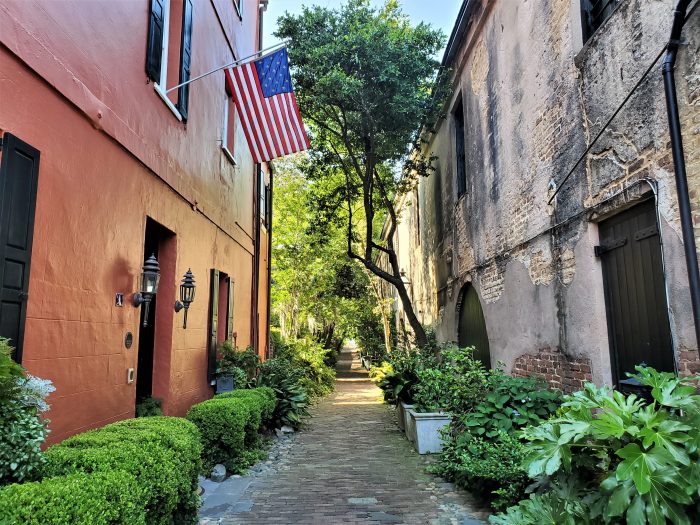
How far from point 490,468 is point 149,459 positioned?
2.89 m

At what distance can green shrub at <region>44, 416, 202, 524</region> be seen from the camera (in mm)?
2781

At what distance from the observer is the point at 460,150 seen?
10.3 metres

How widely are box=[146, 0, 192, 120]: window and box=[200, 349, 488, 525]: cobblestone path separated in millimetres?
4361

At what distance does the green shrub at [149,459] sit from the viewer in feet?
9.12

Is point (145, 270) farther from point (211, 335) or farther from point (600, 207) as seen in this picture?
point (600, 207)

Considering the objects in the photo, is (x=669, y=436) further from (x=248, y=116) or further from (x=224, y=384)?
(x=248, y=116)

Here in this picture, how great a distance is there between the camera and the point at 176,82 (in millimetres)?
6207

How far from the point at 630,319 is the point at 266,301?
9649 mm

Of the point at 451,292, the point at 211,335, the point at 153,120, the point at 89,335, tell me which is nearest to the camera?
the point at 89,335

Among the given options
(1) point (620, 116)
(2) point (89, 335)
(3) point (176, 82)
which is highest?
(3) point (176, 82)

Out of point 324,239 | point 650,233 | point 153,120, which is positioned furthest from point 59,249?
point 324,239

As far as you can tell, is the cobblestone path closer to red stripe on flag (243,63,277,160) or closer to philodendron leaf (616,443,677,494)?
philodendron leaf (616,443,677,494)

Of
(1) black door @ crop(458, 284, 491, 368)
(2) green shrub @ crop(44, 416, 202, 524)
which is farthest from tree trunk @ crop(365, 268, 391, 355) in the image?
(2) green shrub @ crop(44, 416, 202, 524)

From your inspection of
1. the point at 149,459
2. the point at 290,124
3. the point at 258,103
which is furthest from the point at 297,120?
the point at 149,459
